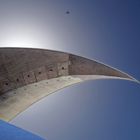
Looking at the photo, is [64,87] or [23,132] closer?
[23,132]

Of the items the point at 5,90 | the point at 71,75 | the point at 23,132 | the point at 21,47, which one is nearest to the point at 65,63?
the point at 71,75

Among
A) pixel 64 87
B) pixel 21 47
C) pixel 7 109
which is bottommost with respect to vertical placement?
pixel 7 109

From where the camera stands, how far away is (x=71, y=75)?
34.6 ft

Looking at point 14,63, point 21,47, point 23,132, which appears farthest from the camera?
point 14,63

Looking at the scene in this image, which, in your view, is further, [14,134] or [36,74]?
[36,74]

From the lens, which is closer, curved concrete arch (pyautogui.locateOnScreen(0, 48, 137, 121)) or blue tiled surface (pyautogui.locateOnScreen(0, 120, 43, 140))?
blue tiled surface (pyautogui.locateOnScreen(0, 120, 43, 140))

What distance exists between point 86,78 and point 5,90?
10.9ft

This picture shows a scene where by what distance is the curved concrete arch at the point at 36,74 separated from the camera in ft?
31.6

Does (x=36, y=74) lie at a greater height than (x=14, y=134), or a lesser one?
lesser

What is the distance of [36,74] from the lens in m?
10.3

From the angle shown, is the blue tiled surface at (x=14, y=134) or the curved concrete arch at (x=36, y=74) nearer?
the blue tiled surface at (x=14, y=134)

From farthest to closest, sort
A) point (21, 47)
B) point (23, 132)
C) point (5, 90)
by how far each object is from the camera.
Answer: point (5, 90)
point (21, 47)
point (23, 132)

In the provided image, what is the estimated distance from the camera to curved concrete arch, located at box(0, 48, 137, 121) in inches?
379

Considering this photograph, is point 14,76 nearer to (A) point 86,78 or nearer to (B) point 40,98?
(B) point 40,98
